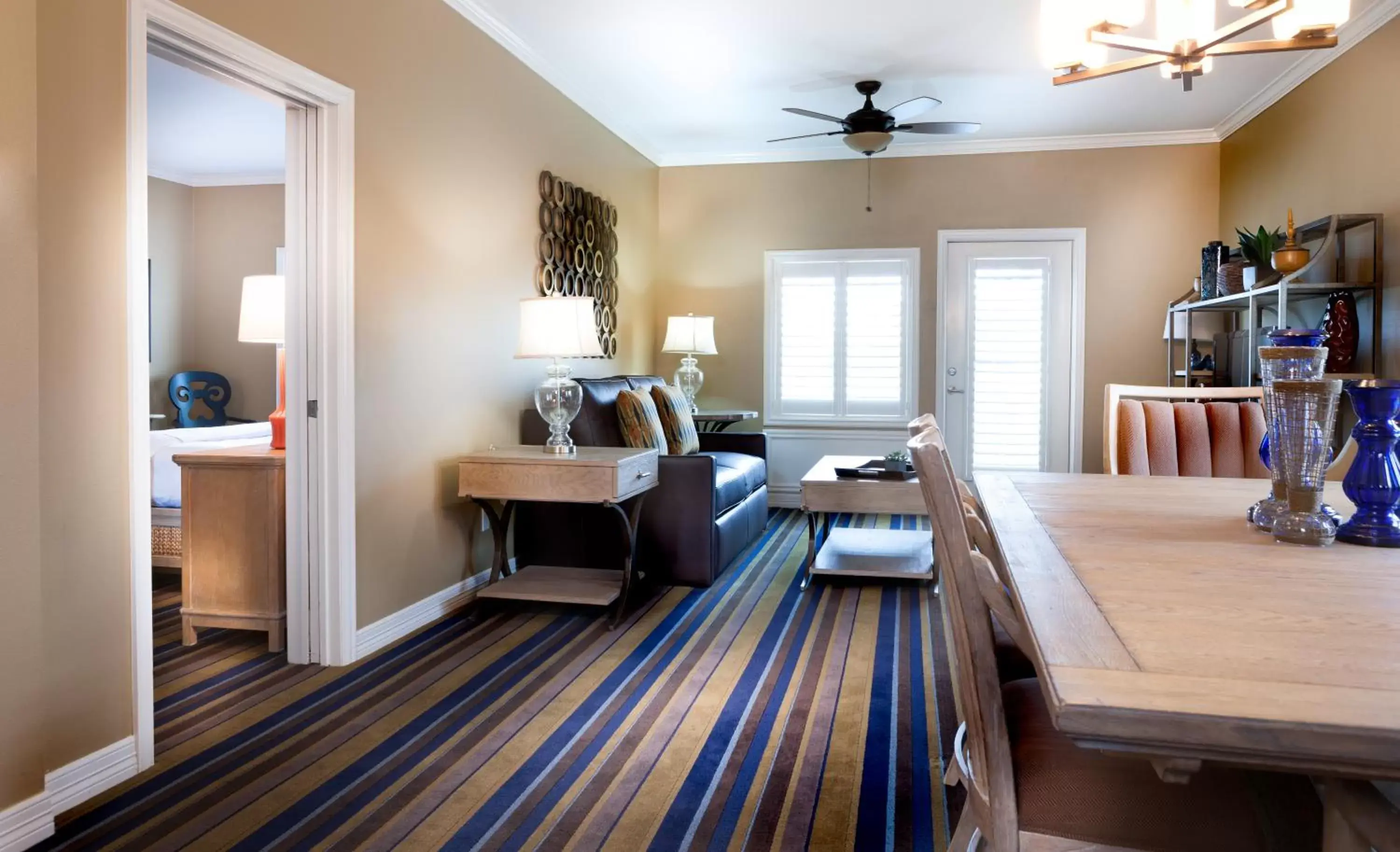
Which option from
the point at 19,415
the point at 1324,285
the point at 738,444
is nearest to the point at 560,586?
the point at 738,444

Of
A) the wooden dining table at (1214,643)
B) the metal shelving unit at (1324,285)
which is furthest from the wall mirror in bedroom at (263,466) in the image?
the metal shelving unit at (1324,285)

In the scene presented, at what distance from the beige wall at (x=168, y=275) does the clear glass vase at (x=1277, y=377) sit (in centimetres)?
731

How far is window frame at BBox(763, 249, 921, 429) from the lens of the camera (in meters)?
6.60

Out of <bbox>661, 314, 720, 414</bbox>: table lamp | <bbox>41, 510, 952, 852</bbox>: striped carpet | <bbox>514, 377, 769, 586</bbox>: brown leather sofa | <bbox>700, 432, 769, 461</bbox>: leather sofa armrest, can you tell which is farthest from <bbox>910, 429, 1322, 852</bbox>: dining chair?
<bbox>661, 314, 720, 414</bbox>: table lamp

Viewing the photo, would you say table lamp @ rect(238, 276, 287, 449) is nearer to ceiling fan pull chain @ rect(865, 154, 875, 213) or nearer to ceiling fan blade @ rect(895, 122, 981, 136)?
ceiling fan blade @ rect(895, 122, 981, 136)

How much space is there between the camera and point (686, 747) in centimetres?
247

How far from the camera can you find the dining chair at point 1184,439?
9.11ft

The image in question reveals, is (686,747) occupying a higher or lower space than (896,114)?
lower

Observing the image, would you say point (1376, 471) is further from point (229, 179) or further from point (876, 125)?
point (229, 179)

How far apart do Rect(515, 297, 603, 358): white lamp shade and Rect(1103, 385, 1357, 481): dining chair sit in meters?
2.11

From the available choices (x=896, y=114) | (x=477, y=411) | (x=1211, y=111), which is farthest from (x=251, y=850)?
(x=1211, y=111)

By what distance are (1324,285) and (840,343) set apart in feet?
10.4

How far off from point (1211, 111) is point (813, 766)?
5.28 meters

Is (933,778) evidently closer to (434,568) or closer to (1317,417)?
(1317,417)
